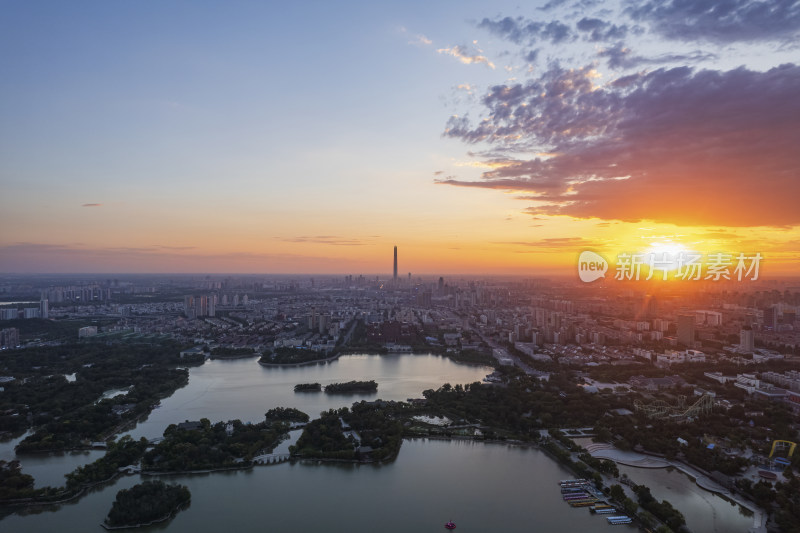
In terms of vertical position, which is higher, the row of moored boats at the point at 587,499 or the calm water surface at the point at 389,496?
the row of moored boats at the point at 587,499

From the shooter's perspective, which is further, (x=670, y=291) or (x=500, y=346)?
(x=670, y=291)

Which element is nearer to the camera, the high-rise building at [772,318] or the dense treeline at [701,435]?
the dense treeline at [701,435]

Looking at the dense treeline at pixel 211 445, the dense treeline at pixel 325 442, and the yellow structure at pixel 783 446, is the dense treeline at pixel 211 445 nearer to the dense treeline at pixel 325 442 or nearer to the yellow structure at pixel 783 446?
the dense treeline at pixel 325 442

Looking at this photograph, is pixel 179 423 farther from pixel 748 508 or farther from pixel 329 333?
pixel 329 333

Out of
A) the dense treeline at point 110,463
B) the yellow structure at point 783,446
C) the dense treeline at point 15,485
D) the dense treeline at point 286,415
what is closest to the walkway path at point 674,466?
the yellow structure at point 783,446

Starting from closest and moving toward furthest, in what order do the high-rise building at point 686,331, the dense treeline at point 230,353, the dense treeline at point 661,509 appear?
1. the dense treeline at point 661,509
2. the dense treeline at point 230,353
3. the high-rise building at point 686,331

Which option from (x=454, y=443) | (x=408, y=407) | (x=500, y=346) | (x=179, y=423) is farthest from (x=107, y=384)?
(x=500, y=346)

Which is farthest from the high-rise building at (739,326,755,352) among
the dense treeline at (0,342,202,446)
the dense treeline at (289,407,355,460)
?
the dense treeline at (0,342,202,446)
